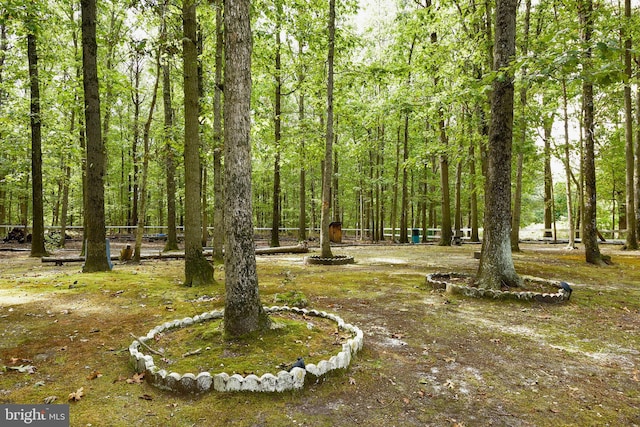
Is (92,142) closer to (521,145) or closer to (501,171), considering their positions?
(501,171)

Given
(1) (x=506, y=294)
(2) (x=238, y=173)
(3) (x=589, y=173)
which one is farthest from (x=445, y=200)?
(2) (x=238, y=173)

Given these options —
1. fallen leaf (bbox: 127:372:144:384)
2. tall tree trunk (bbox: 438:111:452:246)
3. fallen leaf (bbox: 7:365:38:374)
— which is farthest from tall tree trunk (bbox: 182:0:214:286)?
tall tree trunk (bbox: 438:111:452:246)

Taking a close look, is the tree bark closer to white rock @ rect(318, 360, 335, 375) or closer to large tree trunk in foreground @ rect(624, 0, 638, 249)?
white rock @ rect(318, 360, 335, 375)

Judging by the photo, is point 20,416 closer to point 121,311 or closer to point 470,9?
point 121,311

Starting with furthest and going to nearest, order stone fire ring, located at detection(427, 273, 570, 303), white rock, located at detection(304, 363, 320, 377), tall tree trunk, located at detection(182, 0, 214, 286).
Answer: tall tree trunk, located at detection(182, 0, 214, 286)
stone fire ring, located at detection(427, 273, 570, 303)
white rock, located at detection(304, 363, 320, 377)

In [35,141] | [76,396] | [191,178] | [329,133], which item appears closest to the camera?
[76,396]

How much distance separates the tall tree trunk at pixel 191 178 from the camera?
7.44 m

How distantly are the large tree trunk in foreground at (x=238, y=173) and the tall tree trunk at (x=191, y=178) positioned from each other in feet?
12.4

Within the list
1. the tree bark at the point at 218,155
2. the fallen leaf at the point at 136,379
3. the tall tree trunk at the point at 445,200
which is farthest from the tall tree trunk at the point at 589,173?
the fallen leaf at the point at 136,379

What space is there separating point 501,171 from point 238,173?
5.54 m

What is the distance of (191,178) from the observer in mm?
7480

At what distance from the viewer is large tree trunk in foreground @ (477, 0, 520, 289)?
7105 millimetres

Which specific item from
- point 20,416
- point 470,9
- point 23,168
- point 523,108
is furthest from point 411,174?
point 20,416
